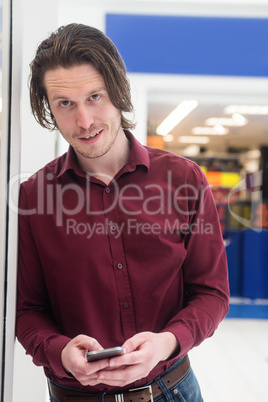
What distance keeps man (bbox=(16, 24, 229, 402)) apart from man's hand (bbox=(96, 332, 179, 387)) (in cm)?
7

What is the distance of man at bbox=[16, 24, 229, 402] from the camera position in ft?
3.60

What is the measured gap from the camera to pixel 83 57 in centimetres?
109

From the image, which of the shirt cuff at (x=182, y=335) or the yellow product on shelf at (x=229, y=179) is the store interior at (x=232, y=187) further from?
the shirt cuff at (x=182, y=335)

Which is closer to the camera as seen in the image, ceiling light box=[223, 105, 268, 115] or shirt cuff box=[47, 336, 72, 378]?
shirt cuff box=[47, 336, 72, 378]

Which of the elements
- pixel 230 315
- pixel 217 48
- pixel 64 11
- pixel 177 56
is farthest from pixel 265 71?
pixel 230 315

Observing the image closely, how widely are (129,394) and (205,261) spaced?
1.15 ft

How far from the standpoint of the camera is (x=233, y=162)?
23.9 feet

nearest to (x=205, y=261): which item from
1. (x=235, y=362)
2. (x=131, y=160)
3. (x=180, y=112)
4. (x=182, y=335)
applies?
(x=182, y=335)

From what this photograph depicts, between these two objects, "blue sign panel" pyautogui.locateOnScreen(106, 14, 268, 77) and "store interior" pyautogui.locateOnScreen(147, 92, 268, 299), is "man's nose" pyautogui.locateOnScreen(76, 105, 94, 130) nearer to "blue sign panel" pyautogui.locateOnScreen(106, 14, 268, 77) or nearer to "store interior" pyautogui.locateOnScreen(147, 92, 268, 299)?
"blue sign panel" pyautogui.locateOnScreen(106, 14, 268, 77)

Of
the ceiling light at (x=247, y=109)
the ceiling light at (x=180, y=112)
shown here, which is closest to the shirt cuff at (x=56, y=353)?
the ceiling light at (x=180, y=112)

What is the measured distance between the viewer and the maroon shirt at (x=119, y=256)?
1.12 m

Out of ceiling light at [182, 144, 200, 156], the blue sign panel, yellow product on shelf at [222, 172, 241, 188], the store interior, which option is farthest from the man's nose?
ceiling light at [182, 144, 200, 156]

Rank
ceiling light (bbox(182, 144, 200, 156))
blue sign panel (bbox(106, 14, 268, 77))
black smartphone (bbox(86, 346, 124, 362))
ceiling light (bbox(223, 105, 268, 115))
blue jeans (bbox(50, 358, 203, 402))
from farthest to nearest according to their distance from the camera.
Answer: ceiling light (bbox(182, 144, 200, 156))
ceiling light (bbox(223, 105, 268, 115))
blue sign panel (bbox(106, 14, 268, 77))
blue jeans (bbox(50, 358, 203, 402))
black smartphone (bbox(86, 346, 124, 362))

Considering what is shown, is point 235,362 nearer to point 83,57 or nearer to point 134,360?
point 134,360
